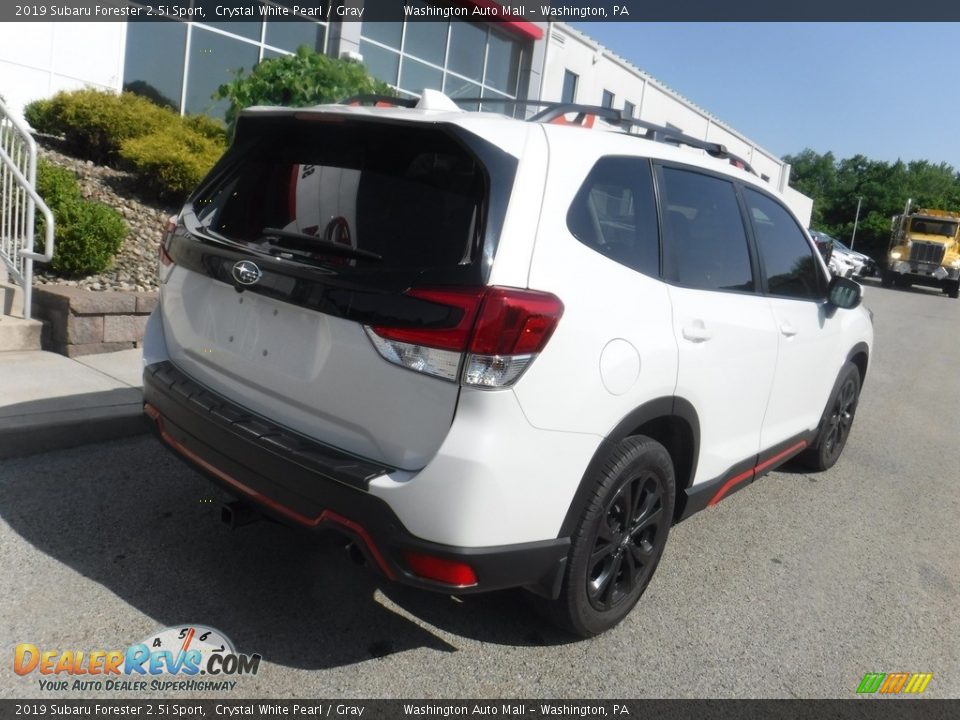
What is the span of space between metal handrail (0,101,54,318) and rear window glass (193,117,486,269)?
328 centimetres

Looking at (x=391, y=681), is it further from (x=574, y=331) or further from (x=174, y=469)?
(x=174, y=469)

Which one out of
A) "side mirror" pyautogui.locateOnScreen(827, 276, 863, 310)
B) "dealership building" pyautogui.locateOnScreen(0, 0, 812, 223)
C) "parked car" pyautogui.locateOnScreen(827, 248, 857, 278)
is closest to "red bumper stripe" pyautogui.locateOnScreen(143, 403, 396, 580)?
"side mirror" pyautogui.locateOnScreen(827, 276, 863, 310)

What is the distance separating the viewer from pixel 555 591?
287 cm

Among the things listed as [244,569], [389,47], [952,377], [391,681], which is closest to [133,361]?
[244,569]

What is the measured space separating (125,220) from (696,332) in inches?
269

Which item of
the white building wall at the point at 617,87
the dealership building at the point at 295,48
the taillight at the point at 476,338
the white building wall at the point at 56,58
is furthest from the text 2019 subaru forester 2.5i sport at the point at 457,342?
the white building wall at the point at 617,87

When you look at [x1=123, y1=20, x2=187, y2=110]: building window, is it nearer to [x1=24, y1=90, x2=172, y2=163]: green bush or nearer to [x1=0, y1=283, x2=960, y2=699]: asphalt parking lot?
[x1=24, y1=90, x2=172, y2=163]: green bush

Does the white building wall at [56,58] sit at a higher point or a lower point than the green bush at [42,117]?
higher

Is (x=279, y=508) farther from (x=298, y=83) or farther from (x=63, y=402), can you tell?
(x=298, y=83)

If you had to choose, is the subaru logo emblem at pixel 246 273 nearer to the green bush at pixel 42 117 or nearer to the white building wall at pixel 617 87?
the green bush at pixel 42 117

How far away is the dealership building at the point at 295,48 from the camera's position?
1276cm

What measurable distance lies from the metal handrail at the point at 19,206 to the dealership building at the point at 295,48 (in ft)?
12.7

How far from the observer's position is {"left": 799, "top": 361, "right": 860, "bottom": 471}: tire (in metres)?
5.27

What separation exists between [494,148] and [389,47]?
1675 cm
